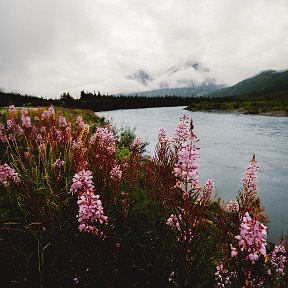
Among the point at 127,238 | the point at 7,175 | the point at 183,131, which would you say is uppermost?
the point at 183,131

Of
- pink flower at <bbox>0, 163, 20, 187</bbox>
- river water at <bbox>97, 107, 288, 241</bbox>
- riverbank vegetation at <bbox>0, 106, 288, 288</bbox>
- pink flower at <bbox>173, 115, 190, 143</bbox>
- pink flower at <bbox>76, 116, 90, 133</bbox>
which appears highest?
pink flower at <bbox>173, 115, 190, 143</bbox>

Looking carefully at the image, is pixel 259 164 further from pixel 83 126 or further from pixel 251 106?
pixel 251 106

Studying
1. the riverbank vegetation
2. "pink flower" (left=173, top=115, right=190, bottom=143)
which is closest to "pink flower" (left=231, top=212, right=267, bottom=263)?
the riverbank vegetation

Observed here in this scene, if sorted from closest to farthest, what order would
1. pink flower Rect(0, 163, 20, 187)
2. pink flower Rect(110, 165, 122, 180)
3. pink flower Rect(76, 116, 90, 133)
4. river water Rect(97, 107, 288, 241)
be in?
pink flower Rect(0, 163, 20, 187), pink flower Rect(110, 165, 122, 180), pink flower Rect(76, 116, 90, 133), river water Rect(97, 107, 288, 241)

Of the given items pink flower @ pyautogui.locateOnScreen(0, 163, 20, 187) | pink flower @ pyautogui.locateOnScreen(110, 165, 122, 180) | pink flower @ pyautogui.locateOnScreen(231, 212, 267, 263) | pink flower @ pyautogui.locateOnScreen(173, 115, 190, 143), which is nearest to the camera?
pink flower @ pyautogui.locateOnScreen(231, 212, 267, 263)

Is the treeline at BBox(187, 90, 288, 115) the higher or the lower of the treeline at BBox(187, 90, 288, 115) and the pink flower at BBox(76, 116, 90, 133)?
the lower

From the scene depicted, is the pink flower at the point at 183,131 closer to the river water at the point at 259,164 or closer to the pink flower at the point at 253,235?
the pink flower at the point at 253,235

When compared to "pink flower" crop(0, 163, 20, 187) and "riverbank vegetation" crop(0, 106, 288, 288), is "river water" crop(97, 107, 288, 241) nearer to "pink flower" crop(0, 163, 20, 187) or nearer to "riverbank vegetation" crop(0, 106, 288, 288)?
"riverbank vegetation" crop(0, 106, 288, 288)

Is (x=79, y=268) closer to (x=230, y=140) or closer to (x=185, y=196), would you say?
(x=185, y=196)

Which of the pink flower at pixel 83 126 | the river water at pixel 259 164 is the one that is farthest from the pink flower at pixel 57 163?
the river water at pixel 259 164

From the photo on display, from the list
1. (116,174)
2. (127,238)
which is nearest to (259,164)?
(116,174)

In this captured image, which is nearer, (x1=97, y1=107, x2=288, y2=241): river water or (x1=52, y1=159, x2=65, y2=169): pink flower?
(x1=52, y1=159, x2=65, y2=169): pink flower

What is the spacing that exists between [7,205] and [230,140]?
2046cm

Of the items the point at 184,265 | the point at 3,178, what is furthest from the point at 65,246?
the point at 184,265
